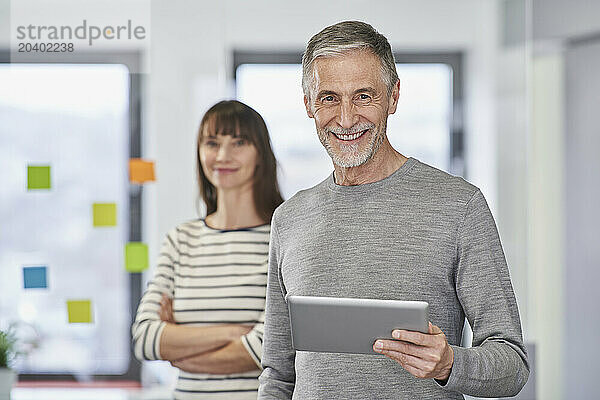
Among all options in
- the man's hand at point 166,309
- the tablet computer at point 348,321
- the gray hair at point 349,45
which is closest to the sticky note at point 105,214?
the man's hand at point 166,309

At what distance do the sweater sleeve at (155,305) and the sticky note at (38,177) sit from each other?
422 millimetres

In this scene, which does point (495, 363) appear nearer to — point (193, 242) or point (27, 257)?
point (193, 242)

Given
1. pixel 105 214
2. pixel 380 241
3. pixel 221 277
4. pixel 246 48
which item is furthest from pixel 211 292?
pixel 246 48

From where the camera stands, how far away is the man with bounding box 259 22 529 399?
1519 mm

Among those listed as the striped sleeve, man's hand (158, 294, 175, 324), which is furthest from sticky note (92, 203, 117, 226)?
the striped sleeve

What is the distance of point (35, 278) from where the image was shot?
2.50 m

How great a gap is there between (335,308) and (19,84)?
1528mm

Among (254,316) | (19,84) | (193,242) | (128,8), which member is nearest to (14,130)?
(19,84)

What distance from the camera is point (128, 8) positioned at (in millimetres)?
2500

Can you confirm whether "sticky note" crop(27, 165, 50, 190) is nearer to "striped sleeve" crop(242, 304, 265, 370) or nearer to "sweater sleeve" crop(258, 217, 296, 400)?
"striped sleeve" crop(242, 304, 265, 370)

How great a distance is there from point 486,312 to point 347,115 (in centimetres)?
45

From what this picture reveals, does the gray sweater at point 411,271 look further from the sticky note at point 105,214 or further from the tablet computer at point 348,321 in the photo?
the sticky note at point 105,214

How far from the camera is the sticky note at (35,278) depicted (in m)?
2.49

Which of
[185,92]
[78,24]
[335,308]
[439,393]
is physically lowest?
[439,393]
